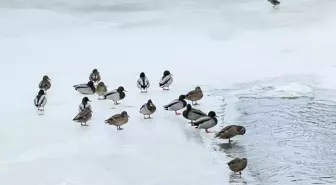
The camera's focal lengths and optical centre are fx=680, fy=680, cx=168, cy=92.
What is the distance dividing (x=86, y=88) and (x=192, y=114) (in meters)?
2.40

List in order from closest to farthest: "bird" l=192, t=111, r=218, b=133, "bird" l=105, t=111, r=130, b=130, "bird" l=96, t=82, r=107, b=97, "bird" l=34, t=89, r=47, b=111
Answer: "bird" l=192, t=111, r=218, b=133 → "bird" l=105, t=111, r=130, b=130 → "bird" l=34, t=89, r=47, b=111 → "bird" l=96, t=82, r=107, b=97

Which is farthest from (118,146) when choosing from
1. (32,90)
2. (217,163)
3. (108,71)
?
(108,71)

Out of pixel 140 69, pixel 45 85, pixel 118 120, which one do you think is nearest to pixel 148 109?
pixel 118 120

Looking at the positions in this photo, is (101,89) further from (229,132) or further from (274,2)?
(274,2)

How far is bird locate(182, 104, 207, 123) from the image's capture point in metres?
9.43

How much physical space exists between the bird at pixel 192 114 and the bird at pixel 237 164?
1991mm

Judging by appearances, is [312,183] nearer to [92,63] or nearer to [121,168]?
[121,168]

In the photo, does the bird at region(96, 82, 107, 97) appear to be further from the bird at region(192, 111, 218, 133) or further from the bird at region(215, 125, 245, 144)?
the bird at region(215, 125, 245, 144)

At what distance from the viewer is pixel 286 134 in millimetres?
8984

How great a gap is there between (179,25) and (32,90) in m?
6.07

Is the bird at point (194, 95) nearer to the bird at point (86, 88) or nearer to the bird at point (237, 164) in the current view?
the bird at point (86, 88)

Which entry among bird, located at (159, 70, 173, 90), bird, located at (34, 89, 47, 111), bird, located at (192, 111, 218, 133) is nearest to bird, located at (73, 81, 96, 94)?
bird, located at (34, 89, 47, 111)

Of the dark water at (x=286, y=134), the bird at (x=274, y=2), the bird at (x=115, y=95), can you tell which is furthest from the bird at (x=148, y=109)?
the bird at (x=274, y=2)

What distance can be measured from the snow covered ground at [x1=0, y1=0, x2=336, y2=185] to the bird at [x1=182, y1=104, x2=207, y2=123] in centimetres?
17
